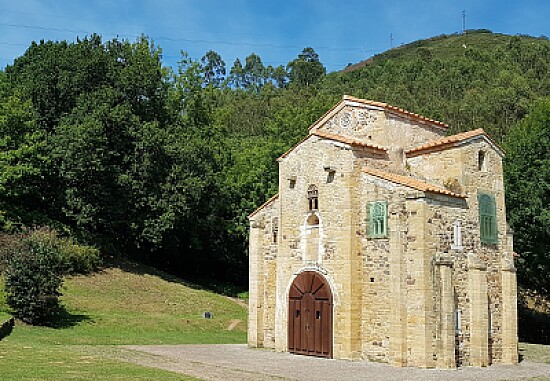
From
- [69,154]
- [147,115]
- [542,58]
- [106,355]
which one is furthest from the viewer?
[542,58]

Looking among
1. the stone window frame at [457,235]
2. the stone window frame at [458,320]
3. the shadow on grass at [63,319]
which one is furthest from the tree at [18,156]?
the stone window frame at [458,320]

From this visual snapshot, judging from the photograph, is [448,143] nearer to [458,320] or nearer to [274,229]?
[458,320]

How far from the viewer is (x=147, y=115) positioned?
135 feet

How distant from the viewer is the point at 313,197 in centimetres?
2238

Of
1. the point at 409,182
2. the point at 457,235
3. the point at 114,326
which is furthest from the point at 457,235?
the point at 114,326

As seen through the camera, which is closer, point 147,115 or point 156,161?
point 156,161

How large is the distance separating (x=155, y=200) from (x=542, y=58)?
56.9 metres

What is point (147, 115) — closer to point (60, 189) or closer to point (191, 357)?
point (60, 189)

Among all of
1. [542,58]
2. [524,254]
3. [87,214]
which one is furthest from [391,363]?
[542,58]

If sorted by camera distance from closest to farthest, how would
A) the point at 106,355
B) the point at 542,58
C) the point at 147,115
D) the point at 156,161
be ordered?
the point at 106,355 < the point at 156,161 < the point at 147,115 < the point at 542,58

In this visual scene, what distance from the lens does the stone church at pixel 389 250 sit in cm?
1945

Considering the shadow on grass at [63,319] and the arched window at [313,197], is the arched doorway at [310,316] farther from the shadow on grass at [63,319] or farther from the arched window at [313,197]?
the shadow on grass at [63,319]

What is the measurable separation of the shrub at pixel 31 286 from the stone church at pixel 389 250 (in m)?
8.93

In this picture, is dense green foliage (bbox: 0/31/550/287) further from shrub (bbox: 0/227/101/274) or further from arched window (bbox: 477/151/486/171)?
arched window (bbox: 477/151/486/171)
